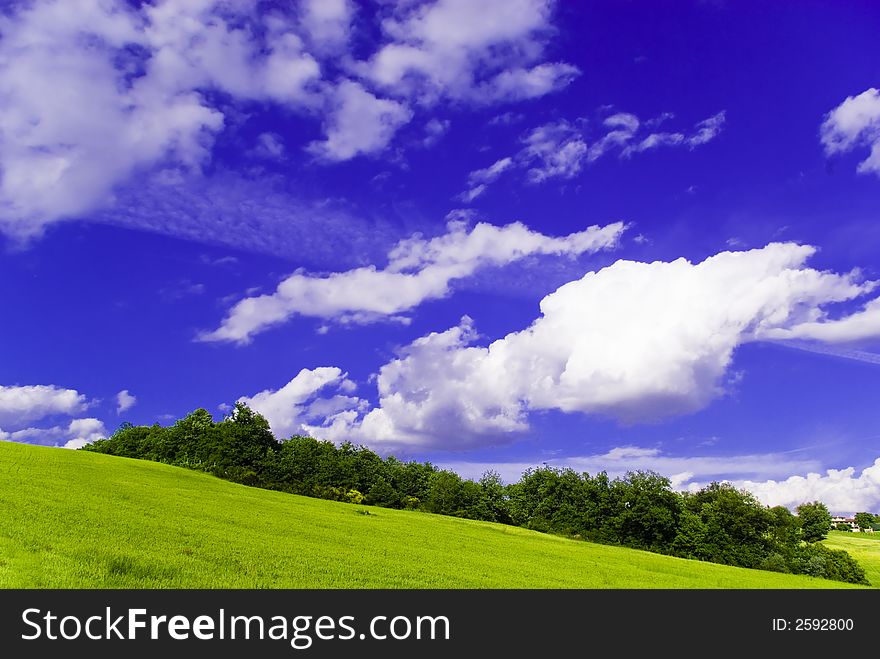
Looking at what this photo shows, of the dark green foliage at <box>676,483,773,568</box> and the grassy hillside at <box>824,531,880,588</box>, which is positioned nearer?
the dark green foliage at <box>676,483,773,568</box>

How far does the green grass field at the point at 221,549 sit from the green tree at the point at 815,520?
416ft

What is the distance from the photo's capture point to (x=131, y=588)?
2122 centimetres

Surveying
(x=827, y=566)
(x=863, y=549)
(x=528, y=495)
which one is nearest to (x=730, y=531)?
(x=827, y=566)

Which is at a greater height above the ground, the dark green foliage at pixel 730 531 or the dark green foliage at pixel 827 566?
the dark green foliage at pixel 730 531

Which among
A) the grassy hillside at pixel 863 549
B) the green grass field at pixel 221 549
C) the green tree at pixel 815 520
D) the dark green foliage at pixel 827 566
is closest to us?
the green grass field at pixel 221 549

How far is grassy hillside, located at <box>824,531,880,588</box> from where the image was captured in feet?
405

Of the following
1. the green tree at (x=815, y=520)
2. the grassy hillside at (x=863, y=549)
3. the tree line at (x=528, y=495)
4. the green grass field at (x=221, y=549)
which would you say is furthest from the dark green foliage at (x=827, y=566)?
the green tree at (x=815, y=520)

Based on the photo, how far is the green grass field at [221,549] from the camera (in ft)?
78.5

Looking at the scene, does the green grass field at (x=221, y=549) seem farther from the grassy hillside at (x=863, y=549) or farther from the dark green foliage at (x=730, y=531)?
the grassy hillside at (x=863, y=549)

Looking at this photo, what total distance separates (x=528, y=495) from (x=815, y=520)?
3958 inches

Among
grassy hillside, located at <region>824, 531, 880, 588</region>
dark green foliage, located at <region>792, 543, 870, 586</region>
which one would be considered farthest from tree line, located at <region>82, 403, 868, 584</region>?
grassy hillside, located at <region>824, 531, 880, 588</region>

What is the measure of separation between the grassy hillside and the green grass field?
75976 mm

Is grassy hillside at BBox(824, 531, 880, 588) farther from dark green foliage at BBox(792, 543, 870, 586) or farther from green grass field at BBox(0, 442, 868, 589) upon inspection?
green grass field at BBox(0, 442, 868, 589)
